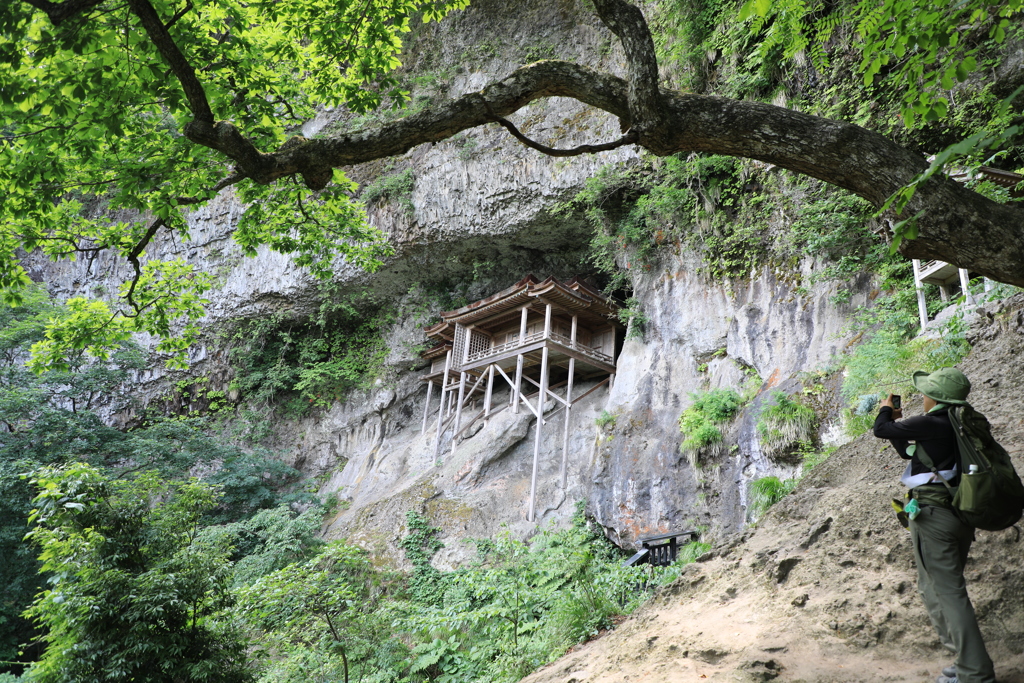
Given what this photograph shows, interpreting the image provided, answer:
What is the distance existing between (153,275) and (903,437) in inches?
283

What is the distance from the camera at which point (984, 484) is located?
315 cm

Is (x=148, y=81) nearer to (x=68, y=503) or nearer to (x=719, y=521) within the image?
(x=68, y=503)

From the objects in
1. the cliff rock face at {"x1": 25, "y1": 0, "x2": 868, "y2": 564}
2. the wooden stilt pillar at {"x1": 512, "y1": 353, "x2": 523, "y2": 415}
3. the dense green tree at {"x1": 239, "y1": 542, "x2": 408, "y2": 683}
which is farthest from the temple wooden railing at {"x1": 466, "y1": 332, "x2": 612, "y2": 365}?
the dense green tree at {"x1": 239, "y1": 542, "x2": 408, "y2": 683}

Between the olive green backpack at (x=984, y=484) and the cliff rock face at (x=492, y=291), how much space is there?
8.34 m

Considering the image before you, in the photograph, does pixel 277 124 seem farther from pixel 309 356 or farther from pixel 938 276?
pixel 309 356

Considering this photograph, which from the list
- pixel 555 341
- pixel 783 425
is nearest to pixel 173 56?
pixel 783 425

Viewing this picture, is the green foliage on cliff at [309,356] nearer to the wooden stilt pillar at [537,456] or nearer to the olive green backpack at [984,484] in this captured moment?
the wooden stilt pillar at [537,456]

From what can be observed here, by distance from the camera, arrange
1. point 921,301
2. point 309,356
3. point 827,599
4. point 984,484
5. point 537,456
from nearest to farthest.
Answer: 1. point 984,484
2. point 827,599
3. point 921,301
4. point 537,456
5. point 309,356

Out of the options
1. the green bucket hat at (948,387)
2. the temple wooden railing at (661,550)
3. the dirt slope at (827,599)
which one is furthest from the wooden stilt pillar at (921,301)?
the green bucket hat at (948,387)

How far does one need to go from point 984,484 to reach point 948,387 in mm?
521

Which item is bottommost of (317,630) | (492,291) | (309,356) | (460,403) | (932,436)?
(317,630)

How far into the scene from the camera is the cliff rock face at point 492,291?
13.1 m

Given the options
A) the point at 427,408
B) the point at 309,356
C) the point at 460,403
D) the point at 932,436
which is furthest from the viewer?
the point at 309,356

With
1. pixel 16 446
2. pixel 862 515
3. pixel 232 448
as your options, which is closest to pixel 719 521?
pixel 862 515
